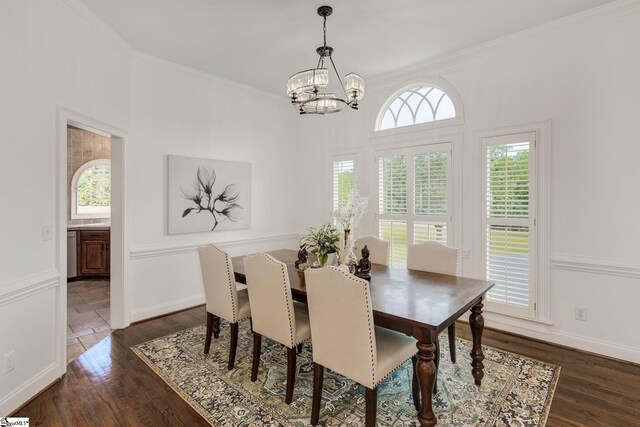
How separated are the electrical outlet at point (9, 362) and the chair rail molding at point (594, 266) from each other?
455 cm

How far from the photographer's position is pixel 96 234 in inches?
218

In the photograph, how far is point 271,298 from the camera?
92.1 inches

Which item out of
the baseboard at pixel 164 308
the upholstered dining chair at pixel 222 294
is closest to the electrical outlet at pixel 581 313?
the upholstered dining chair at pixel 222 294

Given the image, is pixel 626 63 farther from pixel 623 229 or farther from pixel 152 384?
pixel 152 384

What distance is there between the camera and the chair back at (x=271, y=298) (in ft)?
7.38

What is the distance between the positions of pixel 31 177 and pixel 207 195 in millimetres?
2076

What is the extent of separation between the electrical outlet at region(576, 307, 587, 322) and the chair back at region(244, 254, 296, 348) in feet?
9.10

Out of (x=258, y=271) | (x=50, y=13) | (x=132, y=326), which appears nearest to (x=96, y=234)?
(x=132, y=326)

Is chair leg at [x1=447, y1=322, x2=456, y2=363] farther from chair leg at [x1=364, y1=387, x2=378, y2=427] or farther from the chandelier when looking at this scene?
the chandelier

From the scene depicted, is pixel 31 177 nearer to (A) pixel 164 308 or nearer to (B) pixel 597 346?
(A) pixel 164 308

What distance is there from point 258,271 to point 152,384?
1239 millimetres

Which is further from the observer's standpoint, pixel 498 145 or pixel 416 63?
pixel 416 63

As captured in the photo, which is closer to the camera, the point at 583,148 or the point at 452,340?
the point at 452,340

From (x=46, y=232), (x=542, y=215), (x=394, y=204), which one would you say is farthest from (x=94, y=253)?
(x=542, y=215)
